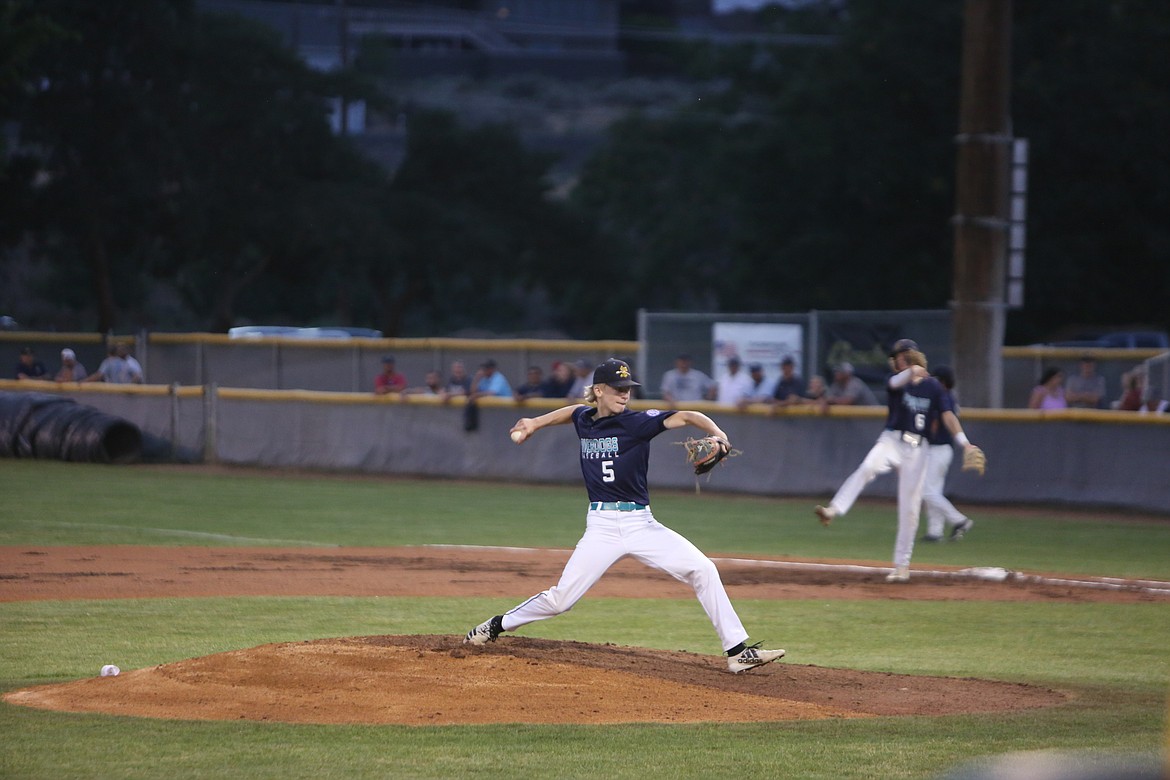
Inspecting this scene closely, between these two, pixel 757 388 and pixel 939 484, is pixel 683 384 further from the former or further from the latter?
pixel 939 484

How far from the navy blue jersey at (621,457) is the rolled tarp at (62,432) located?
17.9m

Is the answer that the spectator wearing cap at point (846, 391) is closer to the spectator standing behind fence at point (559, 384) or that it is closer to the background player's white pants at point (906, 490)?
the spectator standing behind fence at point (559, 384)

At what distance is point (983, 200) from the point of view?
21.6 metres

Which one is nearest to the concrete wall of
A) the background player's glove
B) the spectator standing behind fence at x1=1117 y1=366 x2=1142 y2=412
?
the spectator standing behind fence at x1=1117 y1=366 x2=1142 y2=412

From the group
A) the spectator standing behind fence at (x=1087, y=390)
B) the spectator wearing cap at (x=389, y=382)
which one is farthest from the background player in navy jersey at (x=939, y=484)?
the spectator wearing cap at (x=389, y=382)

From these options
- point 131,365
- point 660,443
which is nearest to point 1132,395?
point 660,443

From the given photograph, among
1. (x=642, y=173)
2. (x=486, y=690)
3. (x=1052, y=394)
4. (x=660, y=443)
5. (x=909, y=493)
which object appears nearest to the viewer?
(x=486, y=690)

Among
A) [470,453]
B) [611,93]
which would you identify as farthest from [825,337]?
[611,93]

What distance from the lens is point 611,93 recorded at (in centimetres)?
11344

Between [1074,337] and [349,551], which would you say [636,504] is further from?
[1074,337]

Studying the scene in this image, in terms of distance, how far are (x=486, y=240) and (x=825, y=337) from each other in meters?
33.5

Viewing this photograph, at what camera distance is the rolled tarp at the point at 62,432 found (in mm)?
24844

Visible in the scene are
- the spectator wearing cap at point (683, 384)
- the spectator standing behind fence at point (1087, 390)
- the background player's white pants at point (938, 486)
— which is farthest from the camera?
the spectator wearing cap at point (683, 384)

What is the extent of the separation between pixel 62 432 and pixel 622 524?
61.0ft
